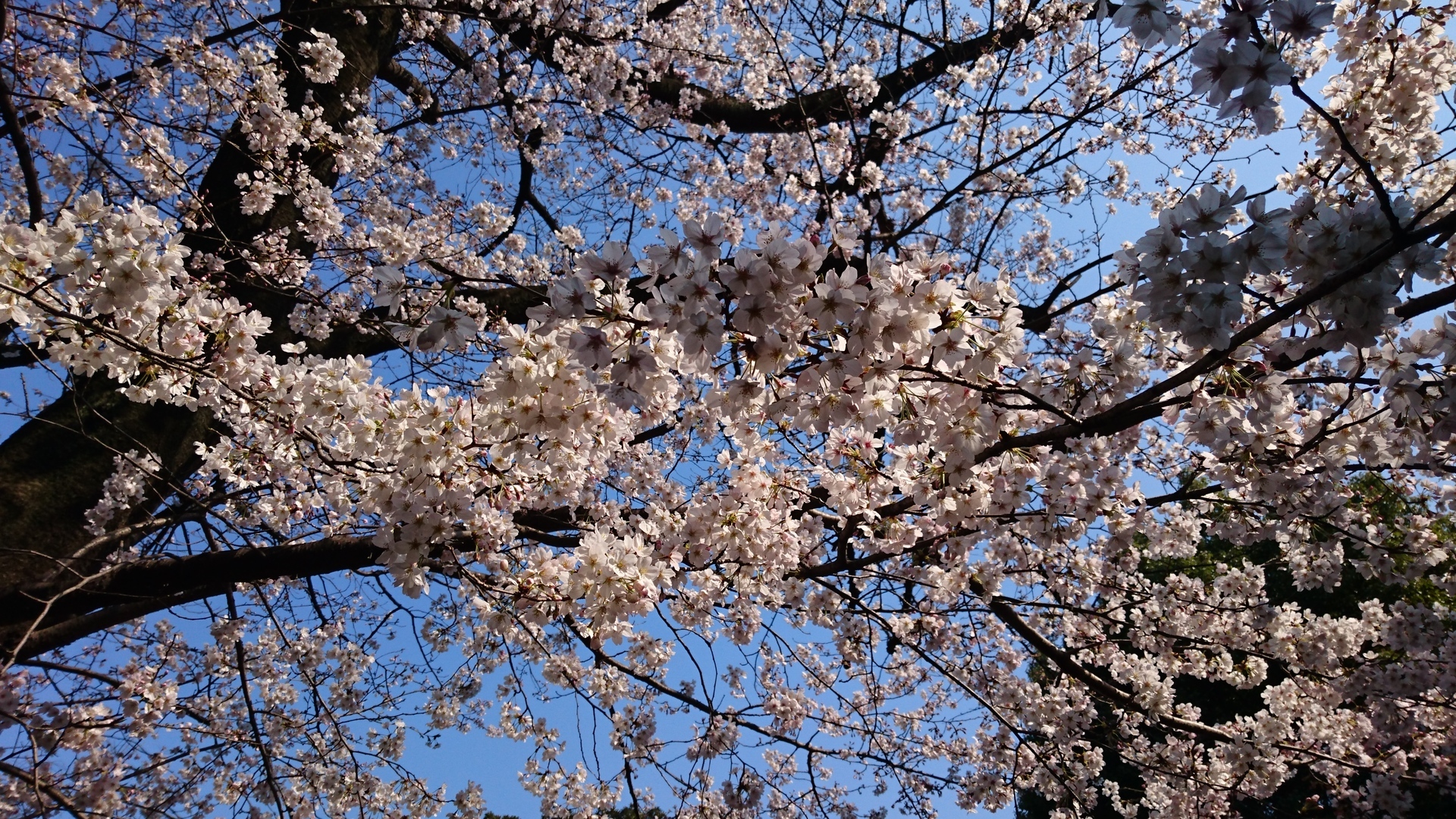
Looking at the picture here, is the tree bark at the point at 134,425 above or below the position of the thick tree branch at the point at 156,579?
above

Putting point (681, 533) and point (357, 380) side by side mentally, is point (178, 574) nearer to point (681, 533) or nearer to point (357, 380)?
point (357, 380)

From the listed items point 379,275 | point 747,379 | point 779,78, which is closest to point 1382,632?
point 747,379

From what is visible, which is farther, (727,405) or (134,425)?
(134,425)

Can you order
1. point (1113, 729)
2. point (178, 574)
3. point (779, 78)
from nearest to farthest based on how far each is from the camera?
point (178, 574)
point (1113, 729)
point (779, 78)

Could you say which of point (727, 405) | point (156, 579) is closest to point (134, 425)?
point (156, 579)

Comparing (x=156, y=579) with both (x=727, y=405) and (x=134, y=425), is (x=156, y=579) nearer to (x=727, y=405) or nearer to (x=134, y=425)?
(x=134, y=425)

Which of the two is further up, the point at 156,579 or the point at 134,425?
the point at 134,425

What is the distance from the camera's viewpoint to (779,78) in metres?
6.97

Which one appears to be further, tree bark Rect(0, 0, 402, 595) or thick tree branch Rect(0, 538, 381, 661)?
tree bark Rect(0, 0, 402, 595)

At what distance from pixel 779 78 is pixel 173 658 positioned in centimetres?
698

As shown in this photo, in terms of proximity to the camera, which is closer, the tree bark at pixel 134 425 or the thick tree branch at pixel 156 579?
the thick tree branch at pixel 156 579

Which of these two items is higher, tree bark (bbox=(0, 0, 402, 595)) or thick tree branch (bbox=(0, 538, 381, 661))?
tree bark (bbox=(0, 0, 402, 595))

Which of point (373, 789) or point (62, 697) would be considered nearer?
point (62, 697)

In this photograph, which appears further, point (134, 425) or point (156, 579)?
point (134, 425)
